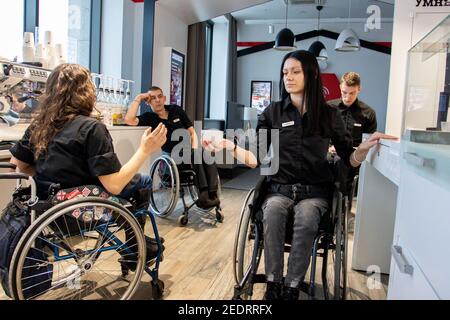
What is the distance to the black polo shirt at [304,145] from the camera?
5.96 ft

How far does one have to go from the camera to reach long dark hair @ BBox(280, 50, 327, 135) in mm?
1818

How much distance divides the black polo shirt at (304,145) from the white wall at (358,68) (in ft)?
20.7

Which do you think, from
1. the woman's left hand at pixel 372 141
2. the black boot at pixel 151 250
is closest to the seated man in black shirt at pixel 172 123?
the black boot at pixel 151 250

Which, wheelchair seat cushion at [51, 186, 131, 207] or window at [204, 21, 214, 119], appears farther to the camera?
window at [204, 21, 214, 119]

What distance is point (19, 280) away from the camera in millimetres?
1371

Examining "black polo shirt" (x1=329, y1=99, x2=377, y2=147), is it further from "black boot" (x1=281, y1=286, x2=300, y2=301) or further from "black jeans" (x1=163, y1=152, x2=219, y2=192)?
"black boot" (x1=281, y1=286, x2=300, y2=301)

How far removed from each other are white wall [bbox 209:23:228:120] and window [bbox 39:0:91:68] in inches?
153

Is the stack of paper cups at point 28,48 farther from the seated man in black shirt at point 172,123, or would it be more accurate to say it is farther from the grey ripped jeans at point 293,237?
the grey ripped jeans at point 293,237

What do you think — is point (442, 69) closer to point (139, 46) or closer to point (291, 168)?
point (291, 168)

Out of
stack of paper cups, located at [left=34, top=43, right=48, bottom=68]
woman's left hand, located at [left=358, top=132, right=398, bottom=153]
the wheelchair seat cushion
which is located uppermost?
stack of paper cups, located at [left=34, top=43, right=48, bottom=68]

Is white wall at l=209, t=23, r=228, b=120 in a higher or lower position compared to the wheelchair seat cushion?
higher

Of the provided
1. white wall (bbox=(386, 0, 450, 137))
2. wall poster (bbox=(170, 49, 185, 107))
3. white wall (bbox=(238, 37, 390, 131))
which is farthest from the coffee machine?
white wall (bbox=(238, 37, 390, 131))
